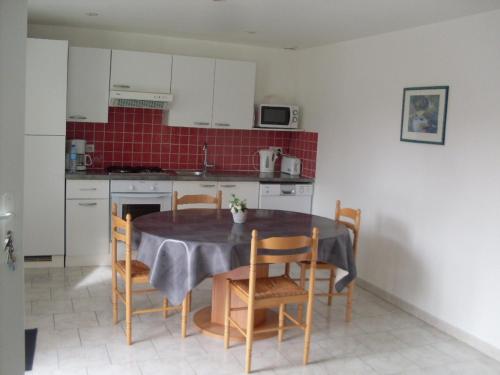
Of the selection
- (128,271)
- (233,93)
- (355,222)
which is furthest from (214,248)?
(233,93)

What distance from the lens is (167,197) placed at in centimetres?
568

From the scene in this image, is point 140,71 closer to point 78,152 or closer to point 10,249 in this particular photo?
point 78,152

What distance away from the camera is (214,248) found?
3.46 m

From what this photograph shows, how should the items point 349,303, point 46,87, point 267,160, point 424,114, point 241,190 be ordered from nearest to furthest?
point 349,303, point 424,114, point 46,87, point 241,190, point 267,160

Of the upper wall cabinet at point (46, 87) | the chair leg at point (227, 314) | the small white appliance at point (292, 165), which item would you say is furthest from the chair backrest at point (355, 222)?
the upper wall cabinet at point (46, 87)

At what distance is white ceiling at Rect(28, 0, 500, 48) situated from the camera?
3959 mm

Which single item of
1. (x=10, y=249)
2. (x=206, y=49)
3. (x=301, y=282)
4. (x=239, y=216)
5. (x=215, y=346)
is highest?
(x=206, y=49)

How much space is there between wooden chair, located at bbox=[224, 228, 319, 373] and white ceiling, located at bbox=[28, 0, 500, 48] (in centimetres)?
177

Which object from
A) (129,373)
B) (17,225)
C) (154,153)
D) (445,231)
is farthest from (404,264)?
(17,225)

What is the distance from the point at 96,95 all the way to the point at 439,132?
10.9 feet

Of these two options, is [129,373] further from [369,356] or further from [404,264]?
[404,264]

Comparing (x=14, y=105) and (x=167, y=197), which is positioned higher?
(x=14, y=105)

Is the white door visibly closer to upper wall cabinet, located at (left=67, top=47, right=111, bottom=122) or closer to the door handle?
the door handle

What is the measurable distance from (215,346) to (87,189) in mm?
2348
